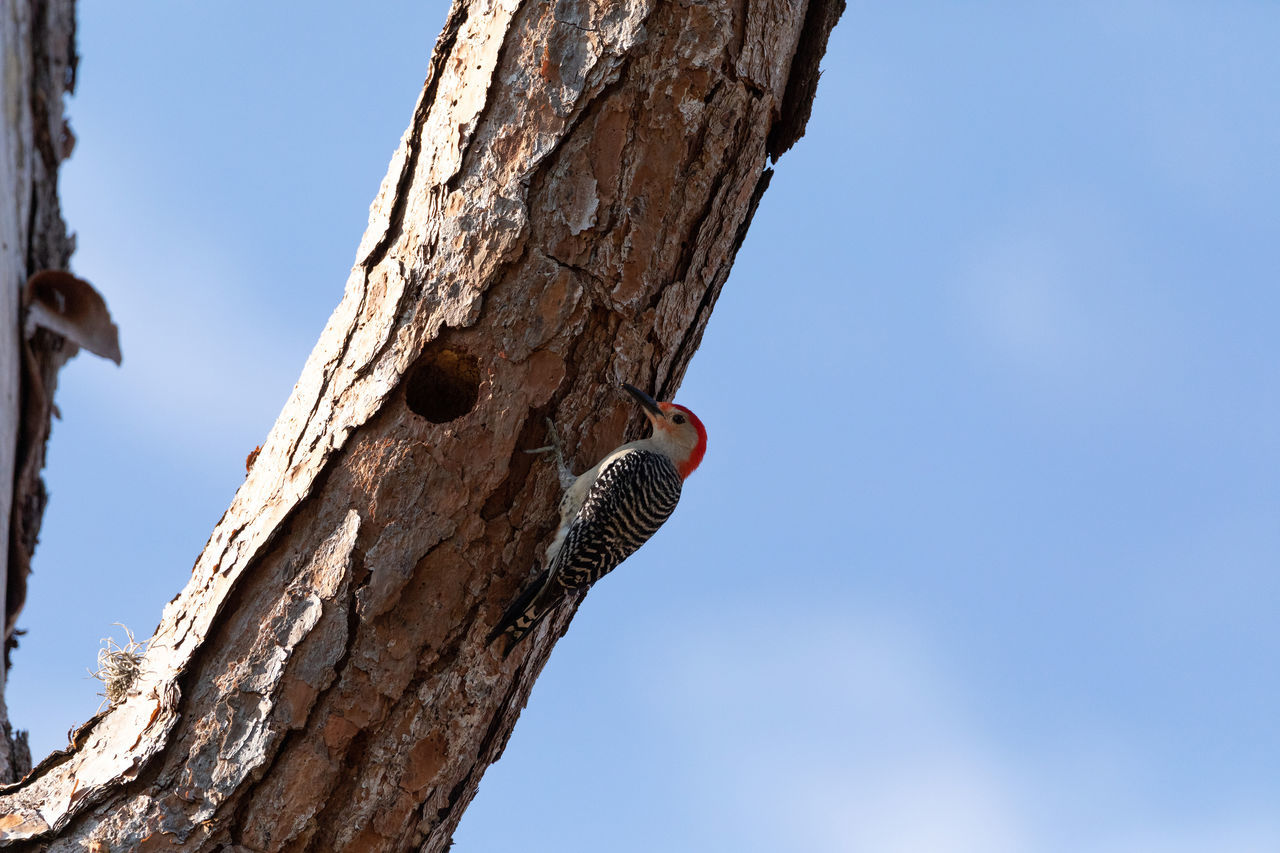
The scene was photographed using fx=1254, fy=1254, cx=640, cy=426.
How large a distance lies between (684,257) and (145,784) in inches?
99.5

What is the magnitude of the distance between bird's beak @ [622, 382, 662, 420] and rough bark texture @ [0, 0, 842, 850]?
51 mm

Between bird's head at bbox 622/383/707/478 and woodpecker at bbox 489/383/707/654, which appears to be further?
bird's head at bbox 622/383/707/478

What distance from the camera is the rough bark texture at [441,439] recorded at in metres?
4.02

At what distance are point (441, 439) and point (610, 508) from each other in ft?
3.29

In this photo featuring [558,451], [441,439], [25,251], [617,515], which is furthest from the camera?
[617,515]

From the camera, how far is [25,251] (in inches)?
163

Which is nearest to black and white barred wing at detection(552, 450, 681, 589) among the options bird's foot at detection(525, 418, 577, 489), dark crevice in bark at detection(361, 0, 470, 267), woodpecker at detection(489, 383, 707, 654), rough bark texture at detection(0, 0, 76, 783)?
woodpecker at detection(489, 383, 707, 654)

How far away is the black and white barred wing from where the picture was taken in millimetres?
4707

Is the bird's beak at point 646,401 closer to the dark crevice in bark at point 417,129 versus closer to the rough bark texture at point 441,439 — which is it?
the rough bark texture at point 441,439

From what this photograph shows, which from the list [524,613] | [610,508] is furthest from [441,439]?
[610,508]

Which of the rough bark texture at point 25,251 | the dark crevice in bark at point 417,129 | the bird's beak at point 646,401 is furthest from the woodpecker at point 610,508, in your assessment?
the rough bark texture at point 25,251

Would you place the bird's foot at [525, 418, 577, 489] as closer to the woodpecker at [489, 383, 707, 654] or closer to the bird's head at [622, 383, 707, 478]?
the woodpecker at [489, 383, 707, 654]

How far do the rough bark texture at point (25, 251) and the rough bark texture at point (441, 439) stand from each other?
0.52m

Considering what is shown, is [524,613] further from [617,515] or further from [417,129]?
[417,129]
